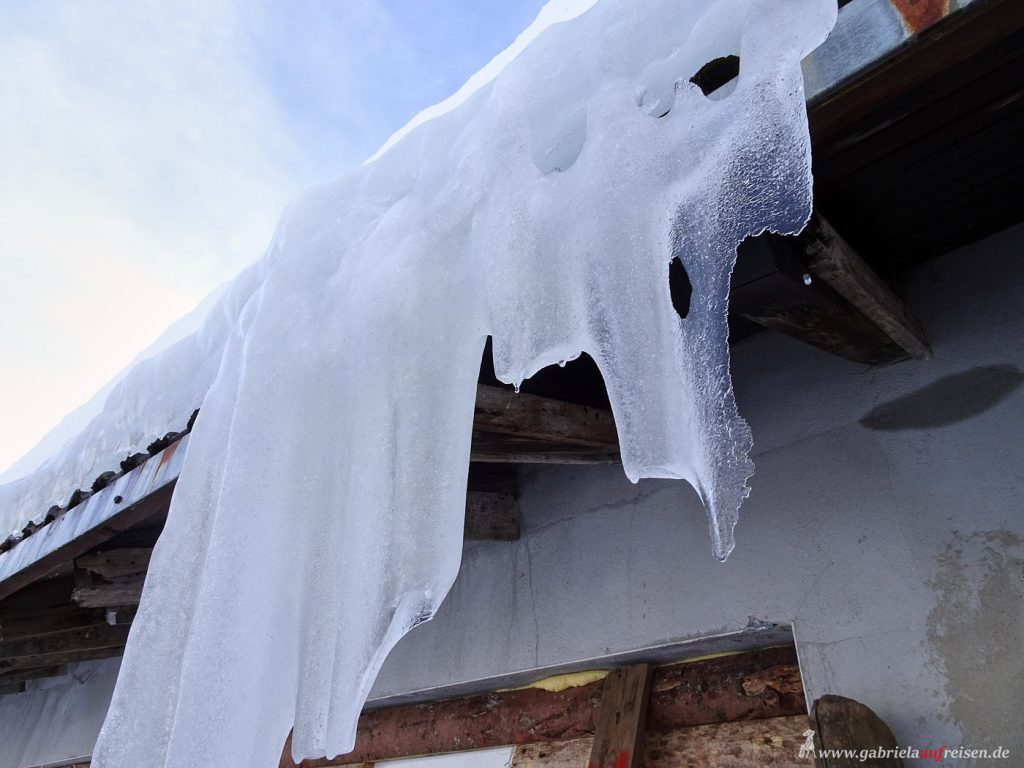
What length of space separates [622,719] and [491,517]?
71cm

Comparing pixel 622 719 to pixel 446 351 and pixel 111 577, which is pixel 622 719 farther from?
pixel 111 577

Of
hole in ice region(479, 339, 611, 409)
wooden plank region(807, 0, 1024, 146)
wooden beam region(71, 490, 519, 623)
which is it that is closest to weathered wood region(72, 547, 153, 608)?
wooden beam region(71, 490, 519, 623)

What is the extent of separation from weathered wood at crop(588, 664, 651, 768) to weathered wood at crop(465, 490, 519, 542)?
55 centimetres

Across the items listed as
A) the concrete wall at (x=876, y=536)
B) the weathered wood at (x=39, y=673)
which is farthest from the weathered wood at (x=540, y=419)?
the weathered wood at (x=39, y=673)

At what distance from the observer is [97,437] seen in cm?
257

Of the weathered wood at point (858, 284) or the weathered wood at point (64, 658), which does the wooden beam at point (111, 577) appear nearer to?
the weathered wood at point (64, 658)

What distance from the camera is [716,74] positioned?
3.48ft

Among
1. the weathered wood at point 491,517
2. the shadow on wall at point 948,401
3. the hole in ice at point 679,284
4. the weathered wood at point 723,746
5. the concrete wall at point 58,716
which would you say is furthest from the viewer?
the concrete wall at point 58,716

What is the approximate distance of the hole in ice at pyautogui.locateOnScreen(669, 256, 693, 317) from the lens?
1.34 metres

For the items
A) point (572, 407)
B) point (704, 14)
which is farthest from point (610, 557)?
point (704, 14)

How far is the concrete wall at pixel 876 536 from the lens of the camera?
4.85 ft

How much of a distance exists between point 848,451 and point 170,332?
3135 mm

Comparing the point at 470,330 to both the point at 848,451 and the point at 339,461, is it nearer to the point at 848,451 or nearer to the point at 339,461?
the point at 339,461

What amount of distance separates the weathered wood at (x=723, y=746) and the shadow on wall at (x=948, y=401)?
30.9 inches
